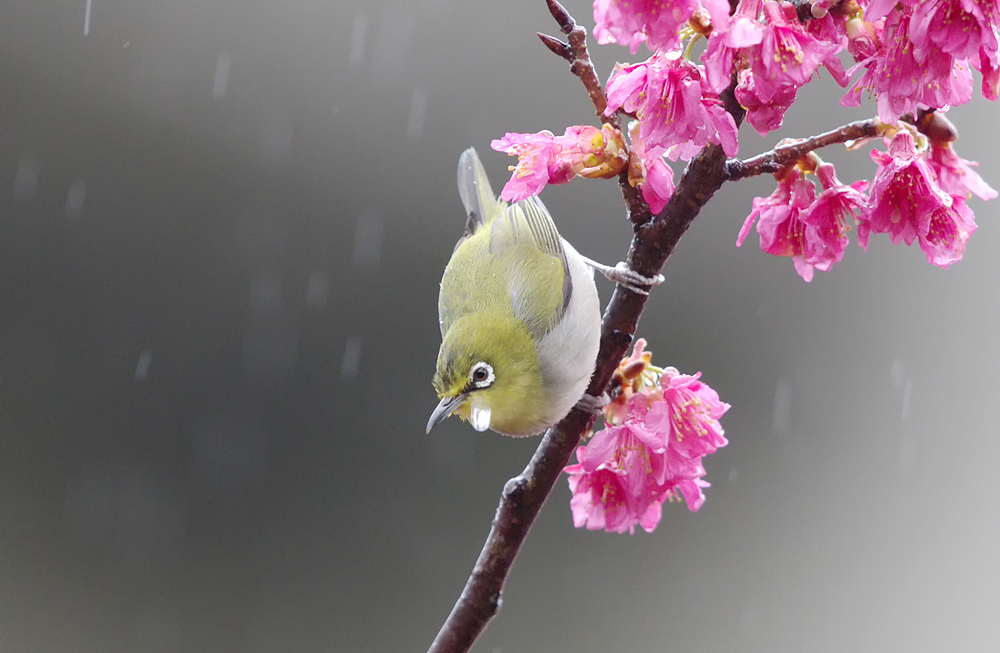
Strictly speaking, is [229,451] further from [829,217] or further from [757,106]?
[757,106]

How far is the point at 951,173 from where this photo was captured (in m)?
1.13

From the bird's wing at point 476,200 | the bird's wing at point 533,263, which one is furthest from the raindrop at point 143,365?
the bird's wing at point 533,263

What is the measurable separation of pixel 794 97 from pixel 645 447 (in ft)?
1.75

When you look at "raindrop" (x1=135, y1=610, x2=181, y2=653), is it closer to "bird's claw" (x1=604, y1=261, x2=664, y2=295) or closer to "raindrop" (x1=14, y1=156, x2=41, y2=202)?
"raindrop" (x1=14, y1=156, x2=41, y2=202)

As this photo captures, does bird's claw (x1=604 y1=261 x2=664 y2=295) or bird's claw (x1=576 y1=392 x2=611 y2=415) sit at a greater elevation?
bird's claw (x1=604 y1=261 x2=664 y2=295)

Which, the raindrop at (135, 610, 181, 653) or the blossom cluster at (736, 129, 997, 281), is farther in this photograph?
the raindrop at (135, 610, 181, 653)

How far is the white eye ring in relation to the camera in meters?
1.73

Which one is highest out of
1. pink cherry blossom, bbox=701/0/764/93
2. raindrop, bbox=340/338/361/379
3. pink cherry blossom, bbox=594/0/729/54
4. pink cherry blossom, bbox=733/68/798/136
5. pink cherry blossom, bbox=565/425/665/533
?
pink cherry blossom, bbox=594/0/729/54

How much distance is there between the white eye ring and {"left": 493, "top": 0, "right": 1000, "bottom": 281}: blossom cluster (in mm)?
656

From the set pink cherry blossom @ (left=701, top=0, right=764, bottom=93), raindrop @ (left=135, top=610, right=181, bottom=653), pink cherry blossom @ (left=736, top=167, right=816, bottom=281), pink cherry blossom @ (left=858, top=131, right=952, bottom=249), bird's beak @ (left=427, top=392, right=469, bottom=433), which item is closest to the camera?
pink cherry blossom @ (left=701, top=0, right=764, bottom=93)

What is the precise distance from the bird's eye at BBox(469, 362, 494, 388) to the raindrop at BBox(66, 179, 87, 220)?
8.48 ft

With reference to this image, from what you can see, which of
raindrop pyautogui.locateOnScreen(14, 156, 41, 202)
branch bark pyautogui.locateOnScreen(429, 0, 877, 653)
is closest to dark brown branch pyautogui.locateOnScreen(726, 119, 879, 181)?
branch bark pyautogui.locateOnScreen(429, 0, 877, 653)

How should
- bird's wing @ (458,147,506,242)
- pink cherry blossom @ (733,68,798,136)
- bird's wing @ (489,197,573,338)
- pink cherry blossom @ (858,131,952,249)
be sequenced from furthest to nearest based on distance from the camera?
bird's wing @ (458,147,506,242) → bird's wing @ (489,197,573,338) → pink cherry blossom @ (858,131,952,249) → pink cherry blossom @ (733,68,798,136)

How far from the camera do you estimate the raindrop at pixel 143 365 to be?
3.56 meters
